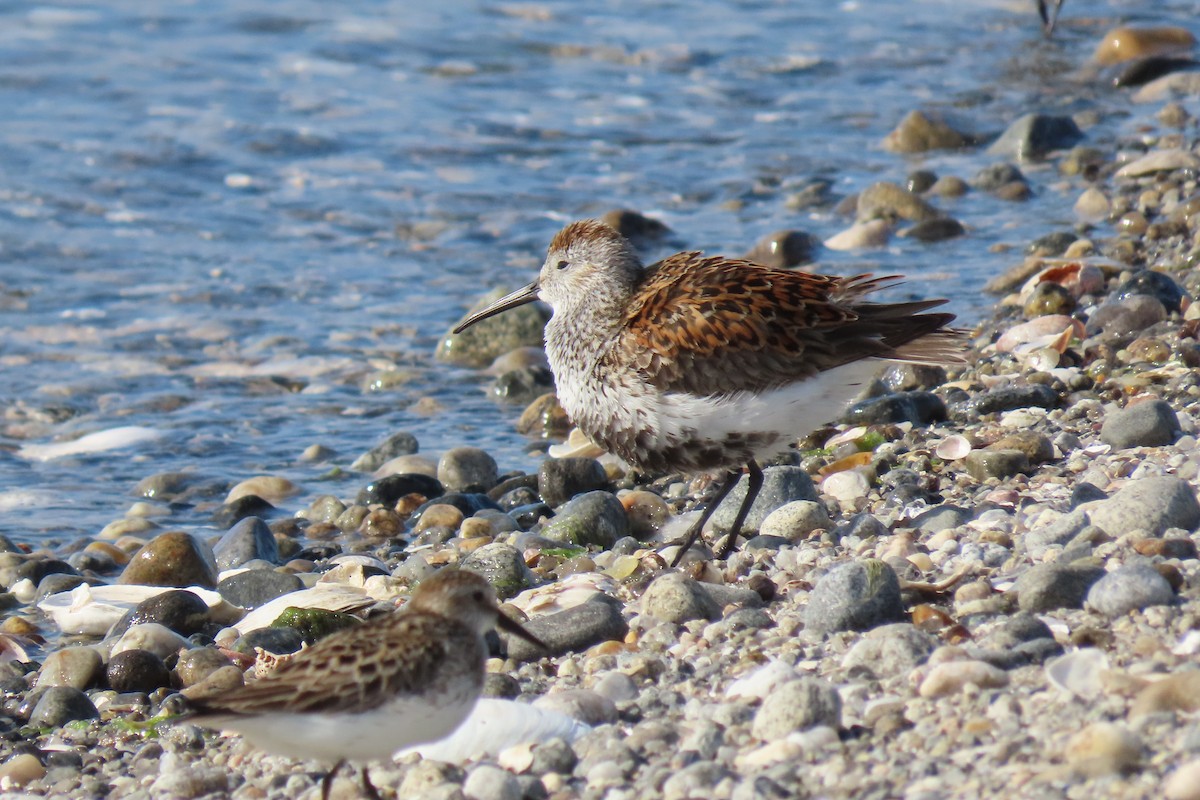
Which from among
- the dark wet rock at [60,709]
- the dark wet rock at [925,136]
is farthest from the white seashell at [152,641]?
the dark wet rock at [925,136]

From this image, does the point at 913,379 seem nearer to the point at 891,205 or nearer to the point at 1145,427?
the point at 1145,427

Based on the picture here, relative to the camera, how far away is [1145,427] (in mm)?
6398

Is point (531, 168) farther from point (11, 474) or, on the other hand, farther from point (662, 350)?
point (662, 350)

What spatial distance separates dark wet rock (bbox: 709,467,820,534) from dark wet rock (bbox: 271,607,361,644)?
1.69 metres

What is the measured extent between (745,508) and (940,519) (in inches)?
32.9

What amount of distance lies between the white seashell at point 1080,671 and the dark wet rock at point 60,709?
3486 millimetres

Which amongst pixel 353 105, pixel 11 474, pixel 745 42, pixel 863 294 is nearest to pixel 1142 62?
pixel 745 42

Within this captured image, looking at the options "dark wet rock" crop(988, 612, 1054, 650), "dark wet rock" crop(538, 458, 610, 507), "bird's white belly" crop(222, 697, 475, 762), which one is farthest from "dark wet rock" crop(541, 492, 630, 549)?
"bird's white belly" crop(222, 697, 475, 762)

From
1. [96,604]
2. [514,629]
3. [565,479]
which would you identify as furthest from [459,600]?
[565,479]

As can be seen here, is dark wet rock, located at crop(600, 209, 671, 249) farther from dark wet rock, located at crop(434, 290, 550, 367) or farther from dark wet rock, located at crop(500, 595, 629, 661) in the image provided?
dark wet rock, located at crop(500, 595, 629, 661)

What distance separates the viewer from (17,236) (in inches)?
519

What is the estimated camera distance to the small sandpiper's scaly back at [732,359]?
19.4ft

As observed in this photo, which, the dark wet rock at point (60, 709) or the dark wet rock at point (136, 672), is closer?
the dark wet rock at point (60, 709)

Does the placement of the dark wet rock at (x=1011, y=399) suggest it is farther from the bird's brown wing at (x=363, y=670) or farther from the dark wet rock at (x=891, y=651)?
the bird's brown wing at (x=363, y=670)
